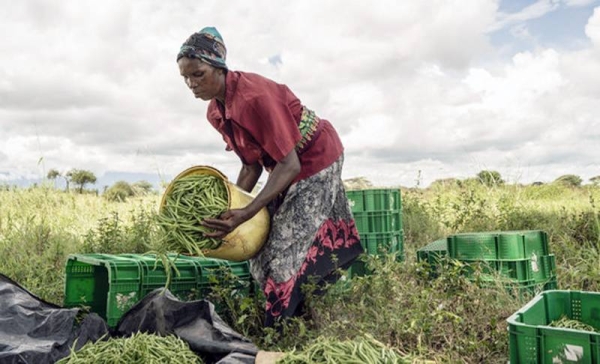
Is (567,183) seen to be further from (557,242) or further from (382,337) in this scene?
(382,337)

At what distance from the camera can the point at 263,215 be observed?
3266mm

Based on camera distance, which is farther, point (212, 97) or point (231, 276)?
point (231, 276)

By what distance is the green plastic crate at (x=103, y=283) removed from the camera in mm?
3424

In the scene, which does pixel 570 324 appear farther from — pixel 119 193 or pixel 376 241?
pixel 119 193

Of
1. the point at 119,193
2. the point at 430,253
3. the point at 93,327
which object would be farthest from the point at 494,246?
the point at 119,193

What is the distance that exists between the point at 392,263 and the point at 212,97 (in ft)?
4.74

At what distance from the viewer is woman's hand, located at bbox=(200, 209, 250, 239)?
290 centimetres

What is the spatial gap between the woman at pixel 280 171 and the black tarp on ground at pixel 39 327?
98 cm

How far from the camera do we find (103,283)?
397 centimetres

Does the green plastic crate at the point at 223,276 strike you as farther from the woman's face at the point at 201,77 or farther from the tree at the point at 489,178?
the tree at the point at 489,178

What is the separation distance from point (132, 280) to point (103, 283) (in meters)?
0.60

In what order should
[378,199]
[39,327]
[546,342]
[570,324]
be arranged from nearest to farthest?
[546,342] < [570,324] < [39,327] < [378,199]

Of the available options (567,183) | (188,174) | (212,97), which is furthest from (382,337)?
(567,183)

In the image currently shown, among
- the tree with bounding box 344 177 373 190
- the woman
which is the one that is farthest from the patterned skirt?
the tree with bounding box 344 177 373 190
